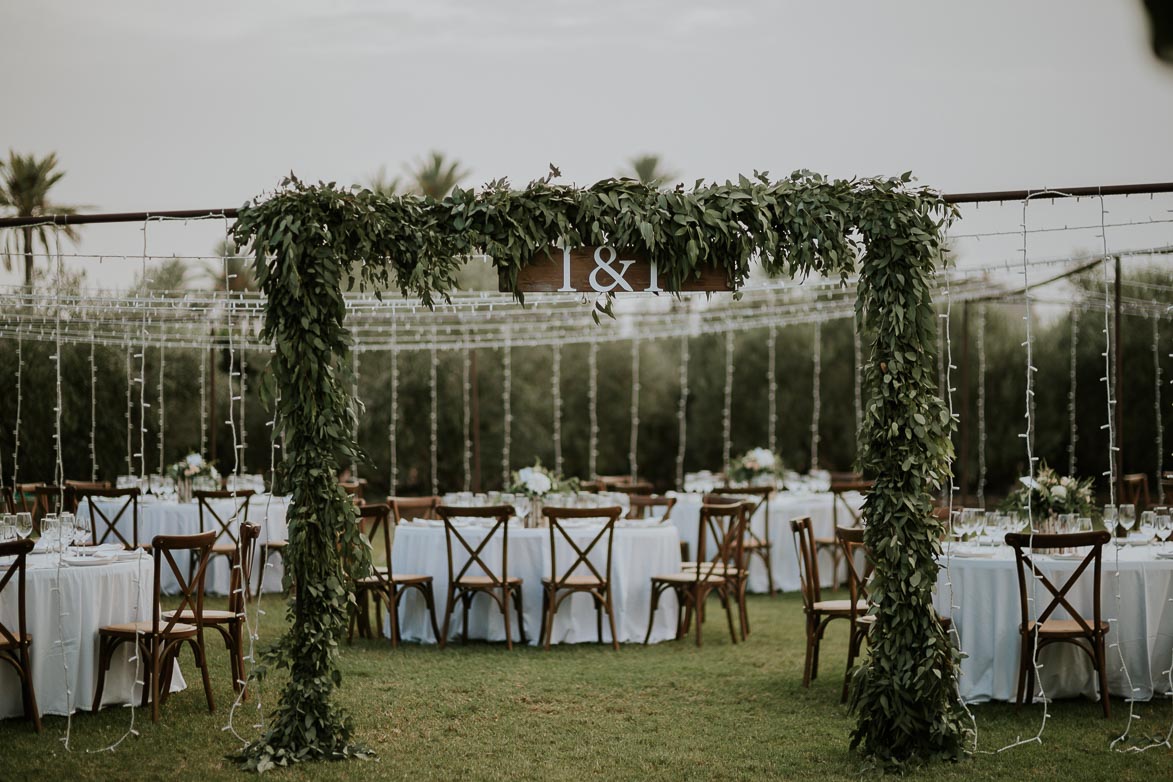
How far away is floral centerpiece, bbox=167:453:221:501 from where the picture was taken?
35.9 ft

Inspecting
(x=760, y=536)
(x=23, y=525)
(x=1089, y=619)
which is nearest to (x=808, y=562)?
(x=1089, y=619)

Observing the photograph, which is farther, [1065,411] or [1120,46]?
[1065,411]

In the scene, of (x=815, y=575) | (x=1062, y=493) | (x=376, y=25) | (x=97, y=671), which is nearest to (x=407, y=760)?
(x=97, y=671)

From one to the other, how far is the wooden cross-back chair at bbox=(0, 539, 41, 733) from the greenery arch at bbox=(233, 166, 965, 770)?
134 centimetres

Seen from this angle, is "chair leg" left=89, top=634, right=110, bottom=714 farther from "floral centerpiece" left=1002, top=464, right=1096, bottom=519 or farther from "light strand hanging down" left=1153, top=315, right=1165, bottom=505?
"light strand hanging down" left=1153, top=315, right=1165, bottom=505

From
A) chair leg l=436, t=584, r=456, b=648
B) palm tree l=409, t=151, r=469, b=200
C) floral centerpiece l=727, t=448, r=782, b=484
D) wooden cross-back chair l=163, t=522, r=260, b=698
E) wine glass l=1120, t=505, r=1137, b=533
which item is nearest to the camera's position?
wooden cross-back chair l=163, t=522, r=260, b=698

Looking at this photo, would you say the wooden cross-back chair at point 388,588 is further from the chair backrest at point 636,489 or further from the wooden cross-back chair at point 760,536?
the wooden cross-back chair at point 760,536

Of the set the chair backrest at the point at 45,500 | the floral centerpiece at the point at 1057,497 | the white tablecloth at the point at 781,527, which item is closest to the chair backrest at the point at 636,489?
the white tablecloth at the point at 781,527

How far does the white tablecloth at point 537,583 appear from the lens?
27.9 feet

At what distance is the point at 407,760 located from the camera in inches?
205

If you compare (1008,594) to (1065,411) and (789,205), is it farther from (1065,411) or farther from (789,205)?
(1065,411)

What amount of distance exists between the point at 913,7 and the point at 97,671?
596 inches

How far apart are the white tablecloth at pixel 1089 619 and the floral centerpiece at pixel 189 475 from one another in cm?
755

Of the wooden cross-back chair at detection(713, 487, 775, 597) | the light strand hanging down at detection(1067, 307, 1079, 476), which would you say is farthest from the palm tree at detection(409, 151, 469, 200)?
the wooden cross-back chair at detection(713, 487, 775, 597)
